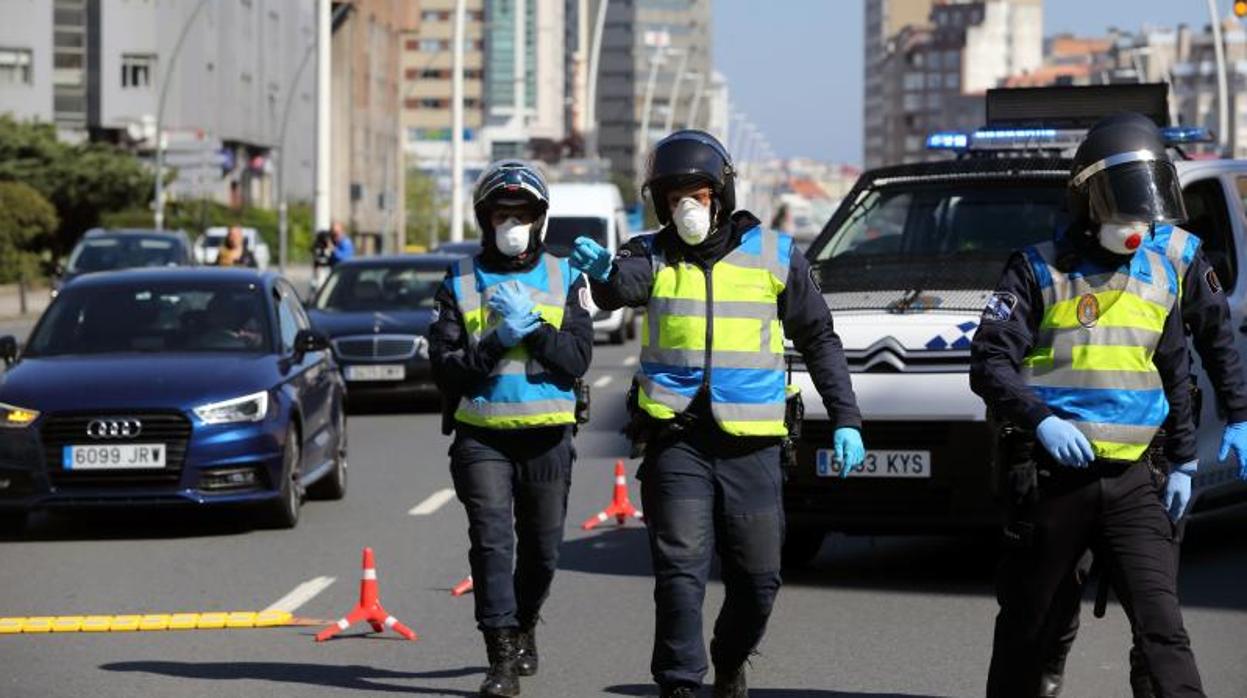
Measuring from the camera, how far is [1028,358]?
23.8 feet

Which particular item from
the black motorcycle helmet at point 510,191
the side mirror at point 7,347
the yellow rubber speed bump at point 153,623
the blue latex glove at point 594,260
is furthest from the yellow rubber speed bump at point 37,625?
the side mirror at point 7,347

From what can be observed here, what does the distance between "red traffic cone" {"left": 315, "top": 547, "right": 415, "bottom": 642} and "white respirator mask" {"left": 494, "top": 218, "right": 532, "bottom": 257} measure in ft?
5.87

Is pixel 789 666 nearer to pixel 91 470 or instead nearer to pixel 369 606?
pixel 369 606

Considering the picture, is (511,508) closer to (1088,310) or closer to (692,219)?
(692,219)

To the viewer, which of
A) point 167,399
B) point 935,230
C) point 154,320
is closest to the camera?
point 935,230

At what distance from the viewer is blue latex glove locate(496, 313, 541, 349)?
865cm

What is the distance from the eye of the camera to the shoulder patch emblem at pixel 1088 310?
714cm

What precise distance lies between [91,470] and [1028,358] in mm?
7469

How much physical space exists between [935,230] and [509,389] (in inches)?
178

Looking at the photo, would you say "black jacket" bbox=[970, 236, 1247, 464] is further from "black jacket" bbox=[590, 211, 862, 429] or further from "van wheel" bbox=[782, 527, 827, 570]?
"van wheel" bbox=[782, 527, 827, 570]

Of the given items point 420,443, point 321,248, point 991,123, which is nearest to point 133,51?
point 321,248

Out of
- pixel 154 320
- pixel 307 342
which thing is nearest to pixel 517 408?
pixel 307 342

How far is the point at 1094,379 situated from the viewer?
714 centimetres

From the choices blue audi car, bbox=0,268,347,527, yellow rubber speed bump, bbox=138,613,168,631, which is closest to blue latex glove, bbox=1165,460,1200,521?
yellow rubber speed bump, bbox=138,613,168,631
